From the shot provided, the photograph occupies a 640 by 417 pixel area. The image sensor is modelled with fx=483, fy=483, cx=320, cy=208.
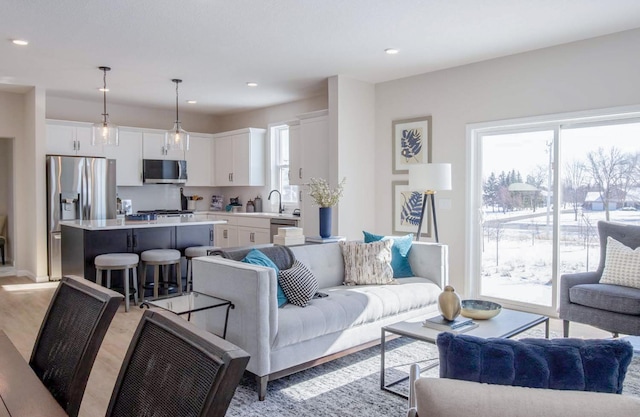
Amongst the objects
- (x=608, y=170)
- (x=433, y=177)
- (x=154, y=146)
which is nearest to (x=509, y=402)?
(x=433, y=177)

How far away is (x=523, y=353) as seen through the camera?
45.8 inches

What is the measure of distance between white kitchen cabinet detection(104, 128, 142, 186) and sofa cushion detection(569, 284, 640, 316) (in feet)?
21.0

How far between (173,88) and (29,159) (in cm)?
228

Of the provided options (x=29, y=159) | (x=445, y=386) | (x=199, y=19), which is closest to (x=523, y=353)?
(x=445, y=386)

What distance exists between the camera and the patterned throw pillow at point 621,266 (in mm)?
3686

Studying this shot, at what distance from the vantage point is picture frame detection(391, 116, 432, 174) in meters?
5.68

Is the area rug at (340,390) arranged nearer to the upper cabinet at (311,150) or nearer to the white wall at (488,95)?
the white wall at (488,95)

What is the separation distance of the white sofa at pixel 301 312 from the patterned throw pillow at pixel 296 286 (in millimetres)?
76

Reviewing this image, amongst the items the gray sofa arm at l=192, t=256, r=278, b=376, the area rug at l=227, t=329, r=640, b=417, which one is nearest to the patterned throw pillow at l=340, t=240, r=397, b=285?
the area rug at l=227, t=329, r=640, b=417

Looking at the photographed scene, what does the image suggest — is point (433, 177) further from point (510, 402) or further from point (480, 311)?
point (510, 402)

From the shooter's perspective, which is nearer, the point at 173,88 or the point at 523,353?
the point at 523,353

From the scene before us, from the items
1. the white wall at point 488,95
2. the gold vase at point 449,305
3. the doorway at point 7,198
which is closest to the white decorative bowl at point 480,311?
the gold vase at point 449,305

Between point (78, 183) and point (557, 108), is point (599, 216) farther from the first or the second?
point (78, 183)

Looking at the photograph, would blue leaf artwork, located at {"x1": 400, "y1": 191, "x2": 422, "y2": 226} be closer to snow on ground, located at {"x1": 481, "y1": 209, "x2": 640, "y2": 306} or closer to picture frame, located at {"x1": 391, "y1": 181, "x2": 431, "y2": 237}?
picture frame, located at {"x1": 391, "y1": 181, "x2": 431, "y2": 237}
